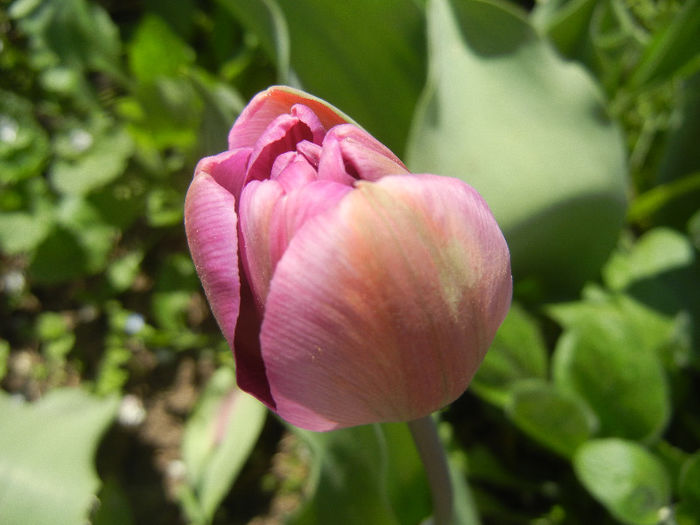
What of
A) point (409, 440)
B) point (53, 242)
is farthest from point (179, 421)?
point (409, 440)

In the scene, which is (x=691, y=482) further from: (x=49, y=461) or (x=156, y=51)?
(x=156, y=51)

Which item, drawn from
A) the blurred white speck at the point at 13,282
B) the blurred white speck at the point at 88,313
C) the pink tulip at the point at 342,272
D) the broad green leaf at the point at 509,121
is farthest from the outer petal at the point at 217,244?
the blurred white speck at the point at 13,282

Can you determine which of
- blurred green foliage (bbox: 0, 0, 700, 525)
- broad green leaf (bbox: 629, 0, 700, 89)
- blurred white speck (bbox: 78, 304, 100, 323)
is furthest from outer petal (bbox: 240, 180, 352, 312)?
blurred white speck (bbox: 78, 304, 100, 323)

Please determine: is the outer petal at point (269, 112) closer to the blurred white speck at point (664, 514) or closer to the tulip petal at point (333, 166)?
the tulip petal at point (333, 166)

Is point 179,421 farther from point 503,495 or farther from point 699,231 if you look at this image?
point 699,231

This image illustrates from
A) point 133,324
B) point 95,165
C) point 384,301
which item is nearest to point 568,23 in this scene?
point 384,301

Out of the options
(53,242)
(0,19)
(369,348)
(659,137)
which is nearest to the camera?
(369,348)

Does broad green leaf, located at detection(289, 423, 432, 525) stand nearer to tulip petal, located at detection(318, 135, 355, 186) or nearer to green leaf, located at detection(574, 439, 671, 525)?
green leaf, located at detection(574, 439, 671, 525)
